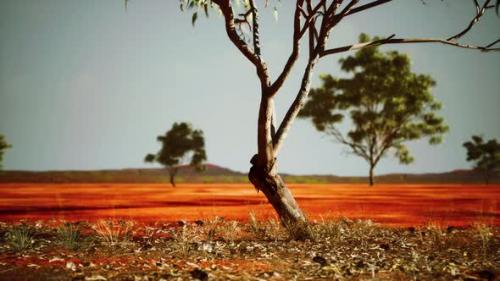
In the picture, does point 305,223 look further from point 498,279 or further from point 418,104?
point 418,104

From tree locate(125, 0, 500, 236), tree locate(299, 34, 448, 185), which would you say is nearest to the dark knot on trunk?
tree locate(125, 0, 500, 236)

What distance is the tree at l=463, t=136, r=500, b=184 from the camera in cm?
8194

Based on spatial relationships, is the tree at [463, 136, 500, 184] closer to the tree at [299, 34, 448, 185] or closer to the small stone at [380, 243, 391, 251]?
the tree at [299, 34, 448, 185]

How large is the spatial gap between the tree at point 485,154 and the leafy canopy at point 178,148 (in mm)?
52130

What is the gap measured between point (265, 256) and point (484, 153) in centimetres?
8715

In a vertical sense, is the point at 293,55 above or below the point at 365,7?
below

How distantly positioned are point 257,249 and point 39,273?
3.58m

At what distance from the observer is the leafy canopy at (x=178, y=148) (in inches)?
2438

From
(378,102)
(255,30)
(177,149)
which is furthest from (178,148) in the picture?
(255,30)

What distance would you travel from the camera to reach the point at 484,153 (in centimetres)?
8325

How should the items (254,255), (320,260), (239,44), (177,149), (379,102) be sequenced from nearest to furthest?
(320,260) < (254,255) < (239,44) < (379,102) < (177,149)

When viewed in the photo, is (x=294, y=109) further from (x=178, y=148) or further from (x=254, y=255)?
(x=178, y=148)

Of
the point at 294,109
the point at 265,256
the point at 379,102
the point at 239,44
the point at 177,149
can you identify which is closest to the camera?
the point at 265,256

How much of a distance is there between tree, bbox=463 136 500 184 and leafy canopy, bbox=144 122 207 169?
52.1m
